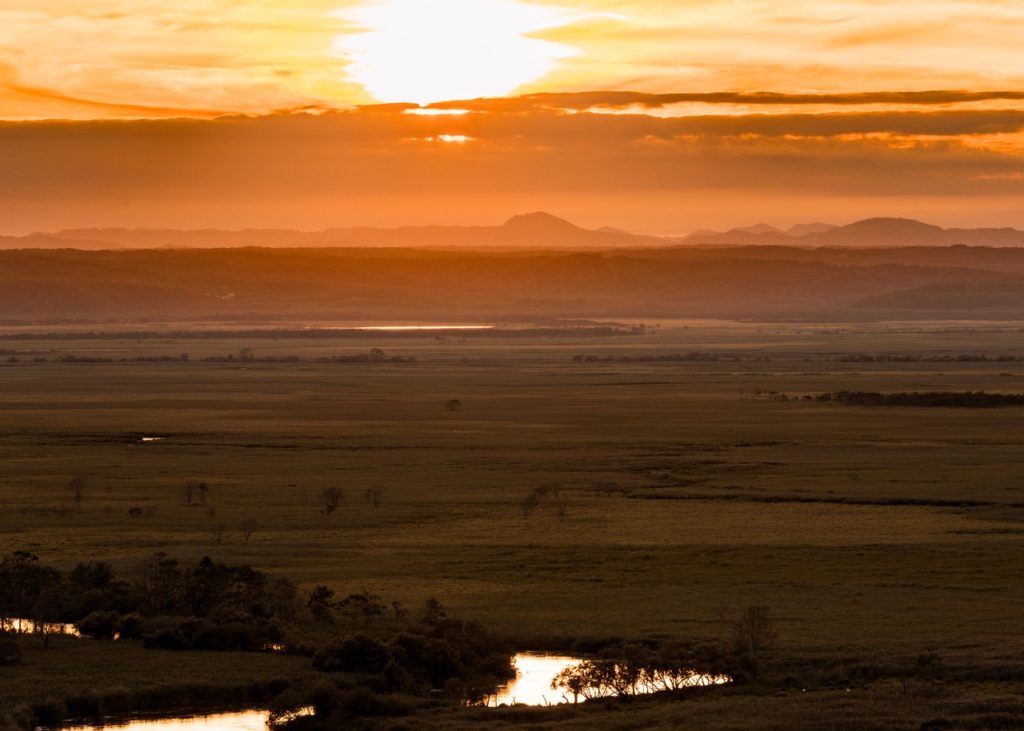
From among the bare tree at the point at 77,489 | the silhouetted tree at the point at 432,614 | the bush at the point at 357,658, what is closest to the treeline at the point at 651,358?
the bare tree at the point at 77,489

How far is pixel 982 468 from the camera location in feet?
193

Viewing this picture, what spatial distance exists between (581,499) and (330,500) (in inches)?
331

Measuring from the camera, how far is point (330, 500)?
48.8 m

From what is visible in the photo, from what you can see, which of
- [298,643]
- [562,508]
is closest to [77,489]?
[562,508]

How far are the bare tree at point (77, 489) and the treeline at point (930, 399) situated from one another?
2001 inches

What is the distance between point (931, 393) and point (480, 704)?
2867 inches

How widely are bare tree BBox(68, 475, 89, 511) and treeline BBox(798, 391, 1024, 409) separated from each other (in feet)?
167

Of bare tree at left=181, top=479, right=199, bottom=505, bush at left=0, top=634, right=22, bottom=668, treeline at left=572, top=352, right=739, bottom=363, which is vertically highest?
treeline at left=572, top=352, right=739, bottom=363

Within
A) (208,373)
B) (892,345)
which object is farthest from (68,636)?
(892,345)

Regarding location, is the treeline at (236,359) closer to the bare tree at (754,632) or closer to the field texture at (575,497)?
the field texture at (575,497)

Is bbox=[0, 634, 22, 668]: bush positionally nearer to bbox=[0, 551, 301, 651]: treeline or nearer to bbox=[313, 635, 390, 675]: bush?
bbox=[0, 551, 301, 651]: treeline

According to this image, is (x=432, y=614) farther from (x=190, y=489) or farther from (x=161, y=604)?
(x=190, y=489)

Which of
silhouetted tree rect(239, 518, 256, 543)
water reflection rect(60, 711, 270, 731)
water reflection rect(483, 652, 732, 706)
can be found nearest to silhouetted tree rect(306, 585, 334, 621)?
water reflection rect(483, 652, 732, 706)

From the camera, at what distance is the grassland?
1346 inches
